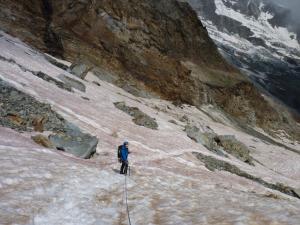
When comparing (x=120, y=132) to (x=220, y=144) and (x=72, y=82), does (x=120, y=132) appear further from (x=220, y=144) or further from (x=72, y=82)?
(x=220, y=144)

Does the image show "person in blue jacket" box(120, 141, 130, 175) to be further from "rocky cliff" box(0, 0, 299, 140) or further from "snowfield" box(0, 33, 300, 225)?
"rocky cliff" box(0, 0, 299, 140)

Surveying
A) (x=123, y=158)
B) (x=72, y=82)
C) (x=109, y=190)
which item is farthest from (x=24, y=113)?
(x=72, y=82)

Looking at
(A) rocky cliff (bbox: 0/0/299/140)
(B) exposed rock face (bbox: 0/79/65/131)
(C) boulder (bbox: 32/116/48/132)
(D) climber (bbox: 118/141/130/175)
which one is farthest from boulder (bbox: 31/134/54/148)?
(A) rocky cliff (bbox: 0/0/299/140)

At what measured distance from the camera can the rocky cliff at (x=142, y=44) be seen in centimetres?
7431

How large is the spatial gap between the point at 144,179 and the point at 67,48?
56420 millimetres

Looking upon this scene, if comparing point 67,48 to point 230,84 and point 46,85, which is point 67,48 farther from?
point 230,84

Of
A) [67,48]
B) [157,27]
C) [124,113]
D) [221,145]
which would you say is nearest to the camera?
[124,113]

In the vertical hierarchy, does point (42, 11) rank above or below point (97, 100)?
above

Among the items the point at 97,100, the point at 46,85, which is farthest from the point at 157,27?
the point at 46,85

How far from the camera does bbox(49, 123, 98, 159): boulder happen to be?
82.1ft

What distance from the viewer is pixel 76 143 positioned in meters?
25.7

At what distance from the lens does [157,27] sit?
9838 cm

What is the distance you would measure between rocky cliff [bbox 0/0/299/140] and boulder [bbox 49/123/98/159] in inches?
1701

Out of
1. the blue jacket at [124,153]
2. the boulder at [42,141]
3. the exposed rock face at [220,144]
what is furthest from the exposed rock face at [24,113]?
the exposed rock face at [220,144]
